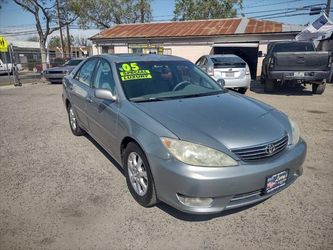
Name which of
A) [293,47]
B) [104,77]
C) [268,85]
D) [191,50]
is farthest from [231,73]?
[191,50]

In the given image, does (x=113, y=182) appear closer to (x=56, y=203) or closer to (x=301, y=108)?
(x=56, y=203)

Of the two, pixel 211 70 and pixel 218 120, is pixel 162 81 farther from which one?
pixel 211 70

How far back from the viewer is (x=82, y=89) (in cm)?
433

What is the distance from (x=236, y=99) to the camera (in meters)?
3.42

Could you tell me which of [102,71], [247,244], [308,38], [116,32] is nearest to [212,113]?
[247,244]

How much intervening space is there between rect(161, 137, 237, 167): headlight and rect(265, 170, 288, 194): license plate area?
0.42 meters

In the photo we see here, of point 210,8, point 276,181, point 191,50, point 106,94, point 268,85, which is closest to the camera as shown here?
point 276,181

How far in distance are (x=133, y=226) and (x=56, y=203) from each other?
99 centimetres

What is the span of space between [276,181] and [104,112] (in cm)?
214

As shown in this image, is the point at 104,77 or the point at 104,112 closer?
the point at 104,112

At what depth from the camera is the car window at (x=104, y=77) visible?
11.4 feet

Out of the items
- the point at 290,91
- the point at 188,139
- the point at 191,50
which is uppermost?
the point at 191,50

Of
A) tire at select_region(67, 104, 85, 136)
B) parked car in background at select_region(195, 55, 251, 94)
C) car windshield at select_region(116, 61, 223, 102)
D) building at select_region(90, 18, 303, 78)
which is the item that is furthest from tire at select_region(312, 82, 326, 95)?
tire at select_region(67, 104, 85, 136)

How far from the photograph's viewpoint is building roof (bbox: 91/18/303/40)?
17953 millimetres
